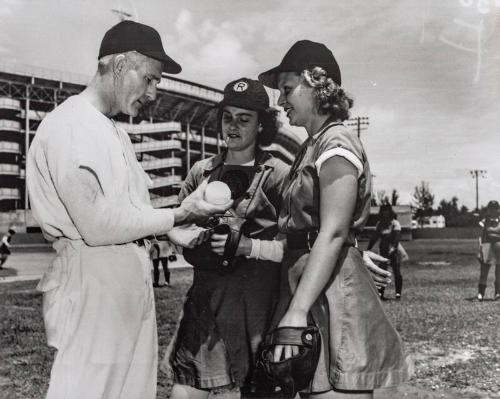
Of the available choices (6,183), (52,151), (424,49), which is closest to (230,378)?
(52,151)

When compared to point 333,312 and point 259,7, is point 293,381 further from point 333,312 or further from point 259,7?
point 259,7

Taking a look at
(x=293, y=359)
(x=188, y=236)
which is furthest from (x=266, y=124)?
(x=293, y=359)

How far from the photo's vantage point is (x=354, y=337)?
146 cm

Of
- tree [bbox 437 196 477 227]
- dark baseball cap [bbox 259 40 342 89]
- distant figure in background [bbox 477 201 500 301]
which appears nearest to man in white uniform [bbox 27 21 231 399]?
dark baseball cap [bbox 259 40 342 89]

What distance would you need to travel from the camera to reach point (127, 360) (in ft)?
4.85

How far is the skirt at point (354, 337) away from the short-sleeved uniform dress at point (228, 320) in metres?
0.43

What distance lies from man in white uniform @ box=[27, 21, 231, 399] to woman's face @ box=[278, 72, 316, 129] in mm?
413

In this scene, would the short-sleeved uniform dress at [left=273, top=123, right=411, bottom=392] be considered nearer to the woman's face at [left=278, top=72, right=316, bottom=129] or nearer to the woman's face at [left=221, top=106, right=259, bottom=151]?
the woman's face at [left=278, top=72, right=316, bottom=129]

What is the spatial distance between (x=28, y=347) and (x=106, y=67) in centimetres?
362

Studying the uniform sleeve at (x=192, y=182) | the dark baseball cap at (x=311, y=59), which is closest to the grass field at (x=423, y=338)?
the uniform sleeve at (x=192, y=182)

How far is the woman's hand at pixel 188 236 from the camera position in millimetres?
1832

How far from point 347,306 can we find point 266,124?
3.20 ft

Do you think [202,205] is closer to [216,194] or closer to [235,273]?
[216,194]

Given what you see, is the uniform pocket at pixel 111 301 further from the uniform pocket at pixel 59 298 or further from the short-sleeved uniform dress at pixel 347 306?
the short-sleeved uniform dress at pixel 347 306
